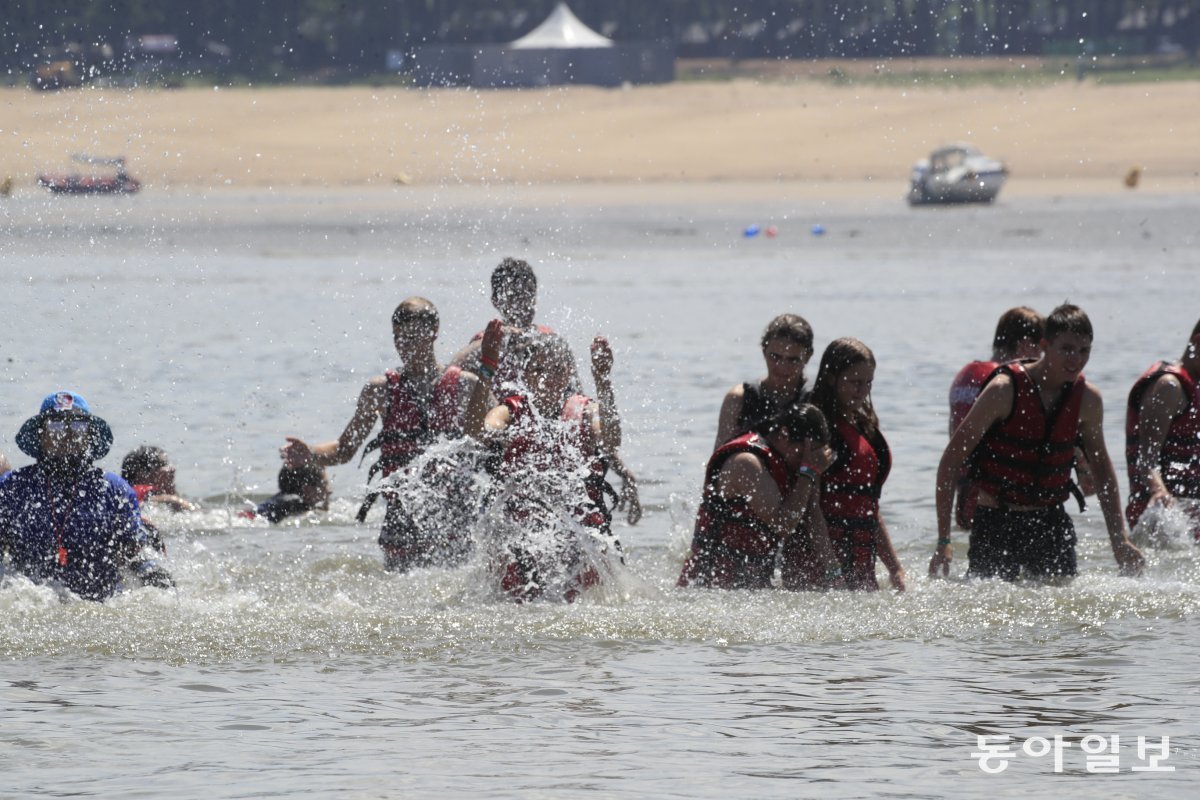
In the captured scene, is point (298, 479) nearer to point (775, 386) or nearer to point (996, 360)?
point (996, 360)

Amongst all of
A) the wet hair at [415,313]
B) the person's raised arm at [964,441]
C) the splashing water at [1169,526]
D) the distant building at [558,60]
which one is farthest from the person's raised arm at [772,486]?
the distant building at [558,60]

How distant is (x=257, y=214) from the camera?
177 feet

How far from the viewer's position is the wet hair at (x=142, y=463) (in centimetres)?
1140

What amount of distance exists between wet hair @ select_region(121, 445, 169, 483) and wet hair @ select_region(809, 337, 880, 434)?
5115 mm

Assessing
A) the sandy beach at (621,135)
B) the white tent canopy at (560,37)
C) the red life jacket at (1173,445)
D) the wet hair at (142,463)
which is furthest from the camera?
the white tent canopy at (560,37)

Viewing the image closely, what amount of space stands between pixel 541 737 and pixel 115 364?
1518 cm

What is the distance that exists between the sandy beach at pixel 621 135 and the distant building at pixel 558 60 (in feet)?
3.88

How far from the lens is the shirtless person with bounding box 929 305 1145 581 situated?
8.13 meters

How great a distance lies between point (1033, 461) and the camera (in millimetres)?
8320

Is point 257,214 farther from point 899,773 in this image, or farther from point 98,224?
point 899,773

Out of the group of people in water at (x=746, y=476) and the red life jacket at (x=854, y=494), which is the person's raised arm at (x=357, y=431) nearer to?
the group of people in water at (x=746, y=476)

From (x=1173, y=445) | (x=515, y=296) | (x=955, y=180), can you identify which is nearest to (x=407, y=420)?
(x=515, y=296)

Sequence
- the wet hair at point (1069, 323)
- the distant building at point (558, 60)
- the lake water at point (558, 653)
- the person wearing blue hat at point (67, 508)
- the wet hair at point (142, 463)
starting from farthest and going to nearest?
the distant building at point (558, 60), the wet hair at point (142, 463), the person wearing blue hat at point (67, 508), the wet hair at point (1069, 323), the lake water at point (558, 653)

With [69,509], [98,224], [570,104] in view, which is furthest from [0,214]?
[69,509]
